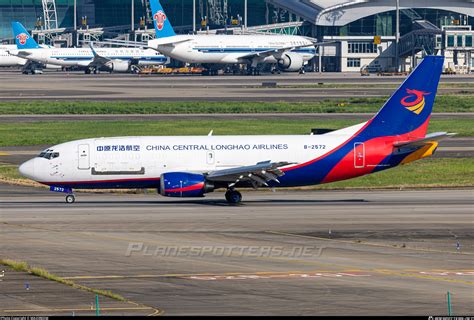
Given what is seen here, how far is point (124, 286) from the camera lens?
31.6 meters

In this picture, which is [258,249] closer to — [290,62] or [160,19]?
[160,19]

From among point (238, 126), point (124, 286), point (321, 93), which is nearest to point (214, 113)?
point (238, 126)

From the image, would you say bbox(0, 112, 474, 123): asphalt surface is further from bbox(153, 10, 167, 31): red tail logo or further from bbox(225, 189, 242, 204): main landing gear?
bbox(153, 10, 167, 31): red tail logo

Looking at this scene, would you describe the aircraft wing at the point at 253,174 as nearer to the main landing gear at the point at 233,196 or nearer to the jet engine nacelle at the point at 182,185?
the jet engine nacelle at the point at 182,185

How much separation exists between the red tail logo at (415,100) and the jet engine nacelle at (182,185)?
11.4 meters

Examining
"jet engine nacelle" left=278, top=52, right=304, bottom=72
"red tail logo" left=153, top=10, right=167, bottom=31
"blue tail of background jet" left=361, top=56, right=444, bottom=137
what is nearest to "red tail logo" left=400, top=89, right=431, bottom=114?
"blue tail of background jet" left=361, top=56, right=444, bottom=137

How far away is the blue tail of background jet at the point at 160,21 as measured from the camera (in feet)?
595

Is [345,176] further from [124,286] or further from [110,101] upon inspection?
[110,101]

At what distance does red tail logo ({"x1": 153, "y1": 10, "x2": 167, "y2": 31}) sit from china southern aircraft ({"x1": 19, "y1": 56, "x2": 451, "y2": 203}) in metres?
131

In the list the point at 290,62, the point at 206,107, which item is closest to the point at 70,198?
the point at 206,107

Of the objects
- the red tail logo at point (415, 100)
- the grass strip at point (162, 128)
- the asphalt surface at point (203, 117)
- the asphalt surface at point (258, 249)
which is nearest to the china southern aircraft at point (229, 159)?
the red tail logo at point (415, 100)

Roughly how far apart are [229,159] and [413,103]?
10051 millimetres

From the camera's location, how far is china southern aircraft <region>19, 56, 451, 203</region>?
51562mm

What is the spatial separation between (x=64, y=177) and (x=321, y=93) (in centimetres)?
8370
